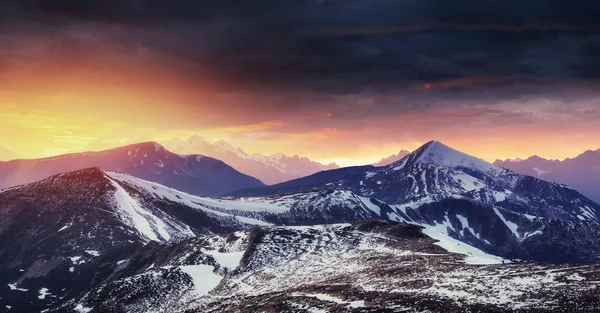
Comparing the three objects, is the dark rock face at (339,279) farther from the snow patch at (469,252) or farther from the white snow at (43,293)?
the white snow at (43,293)

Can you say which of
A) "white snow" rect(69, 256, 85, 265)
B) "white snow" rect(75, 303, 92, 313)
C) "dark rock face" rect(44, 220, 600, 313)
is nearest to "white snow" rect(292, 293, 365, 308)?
"dark rock face" rect(44, 220, 600, 313)

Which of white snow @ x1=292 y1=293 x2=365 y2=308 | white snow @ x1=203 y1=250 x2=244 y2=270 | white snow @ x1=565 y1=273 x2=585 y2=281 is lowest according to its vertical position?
white snow @ x1=203 y1=250 x2=244 y2=270

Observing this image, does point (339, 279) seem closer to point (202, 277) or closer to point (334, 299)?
point (334, 299)

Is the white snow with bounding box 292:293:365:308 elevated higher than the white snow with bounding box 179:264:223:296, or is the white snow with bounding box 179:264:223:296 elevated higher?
the white snow with bounding box 292:293:365:308

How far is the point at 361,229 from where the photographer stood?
145000mm

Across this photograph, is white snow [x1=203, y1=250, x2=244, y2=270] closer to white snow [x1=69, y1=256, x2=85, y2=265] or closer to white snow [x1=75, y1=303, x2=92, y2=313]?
white snow [x1=75, y1=303, x2=92, y2=313]

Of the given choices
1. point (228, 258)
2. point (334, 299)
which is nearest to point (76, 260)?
point (228, 258)

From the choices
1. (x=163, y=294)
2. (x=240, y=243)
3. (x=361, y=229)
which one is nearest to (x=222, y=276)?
(x=163, y=294)

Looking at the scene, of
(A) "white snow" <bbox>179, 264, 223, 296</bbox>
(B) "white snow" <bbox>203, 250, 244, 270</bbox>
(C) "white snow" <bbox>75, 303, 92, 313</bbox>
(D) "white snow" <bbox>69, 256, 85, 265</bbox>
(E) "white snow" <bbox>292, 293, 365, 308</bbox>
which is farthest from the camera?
(D) "white snow" <bbox>69, 256, 85, 265</bbox>

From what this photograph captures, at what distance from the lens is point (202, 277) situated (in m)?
111

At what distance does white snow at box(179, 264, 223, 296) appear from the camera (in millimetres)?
103581

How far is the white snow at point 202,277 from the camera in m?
104

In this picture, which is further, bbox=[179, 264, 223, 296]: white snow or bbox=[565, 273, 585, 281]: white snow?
bbox=[179, 264, 223, 296]: white snow

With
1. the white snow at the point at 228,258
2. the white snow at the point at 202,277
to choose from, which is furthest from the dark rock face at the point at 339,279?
the white snow at the point at 202,277
